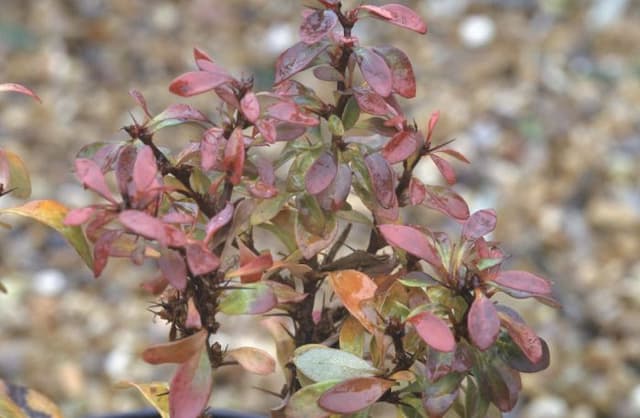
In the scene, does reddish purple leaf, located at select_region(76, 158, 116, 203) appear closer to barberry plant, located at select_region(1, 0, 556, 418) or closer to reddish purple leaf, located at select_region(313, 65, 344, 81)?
barberry plant, located at select_region(1, 0, 556, 418)

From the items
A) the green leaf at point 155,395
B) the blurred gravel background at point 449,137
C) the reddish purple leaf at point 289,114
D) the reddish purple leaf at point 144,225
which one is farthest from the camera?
the blurred gravel background at point 449,137

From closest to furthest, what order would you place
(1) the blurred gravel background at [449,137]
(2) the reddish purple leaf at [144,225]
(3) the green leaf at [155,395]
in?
(2) the reddish purple leaf at [144,225], (3) the green leaf at [155,395], (1) the blurred gravel background at [449,137]

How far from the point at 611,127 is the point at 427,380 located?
1.99m

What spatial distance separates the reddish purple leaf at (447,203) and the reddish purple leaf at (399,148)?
54mm

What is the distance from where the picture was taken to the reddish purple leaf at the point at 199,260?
66 cm

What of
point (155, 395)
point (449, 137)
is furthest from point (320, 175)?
point (449, 137)

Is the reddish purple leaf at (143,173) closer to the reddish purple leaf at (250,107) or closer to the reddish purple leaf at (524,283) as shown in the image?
the reddish purple leaf at (250,107)

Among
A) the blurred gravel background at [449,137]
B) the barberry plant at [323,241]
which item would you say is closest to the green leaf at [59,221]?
the barberry plant at [323,241]

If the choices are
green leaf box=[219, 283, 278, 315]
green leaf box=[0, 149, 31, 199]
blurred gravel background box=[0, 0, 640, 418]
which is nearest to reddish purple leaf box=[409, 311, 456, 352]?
green leaf box=[219, 283, 278, 315]

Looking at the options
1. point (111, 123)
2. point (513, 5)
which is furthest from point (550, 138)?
point (111, 123)

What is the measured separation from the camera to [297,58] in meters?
0.74

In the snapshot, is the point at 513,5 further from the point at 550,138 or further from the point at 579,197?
the point at 579,197

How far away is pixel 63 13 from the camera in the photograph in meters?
2.75

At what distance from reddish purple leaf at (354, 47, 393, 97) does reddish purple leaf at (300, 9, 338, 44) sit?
0.03m
